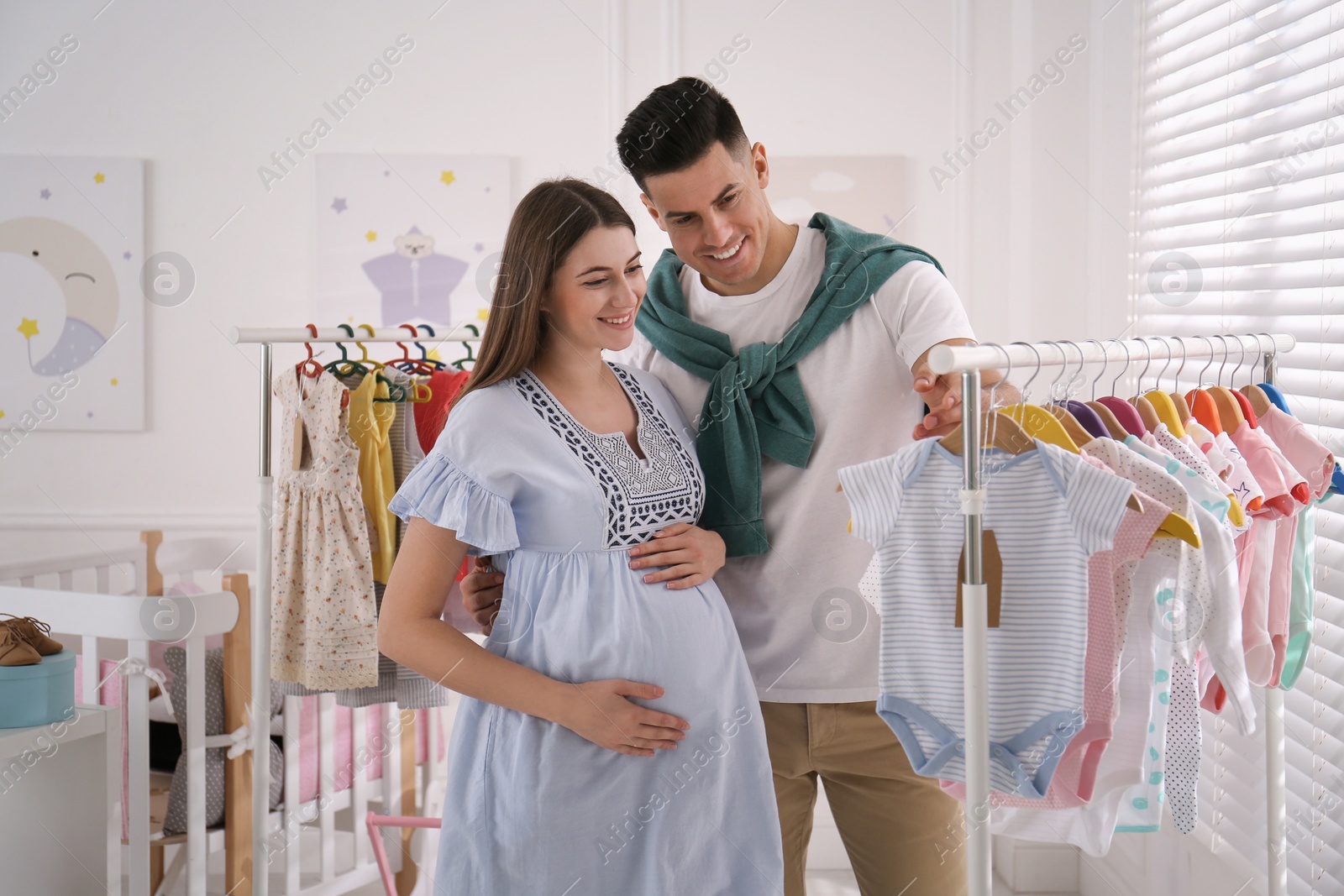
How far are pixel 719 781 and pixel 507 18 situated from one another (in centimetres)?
248

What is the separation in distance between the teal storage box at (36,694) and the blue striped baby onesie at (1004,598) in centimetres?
140

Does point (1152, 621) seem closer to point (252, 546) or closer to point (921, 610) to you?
point (921, 610)

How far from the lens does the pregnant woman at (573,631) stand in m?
1.21

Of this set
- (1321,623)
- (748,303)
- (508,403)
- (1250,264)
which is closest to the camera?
(508,403)

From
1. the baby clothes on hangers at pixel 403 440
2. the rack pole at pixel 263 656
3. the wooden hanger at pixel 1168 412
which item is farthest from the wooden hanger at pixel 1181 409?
the rack pole at pixel 263 656

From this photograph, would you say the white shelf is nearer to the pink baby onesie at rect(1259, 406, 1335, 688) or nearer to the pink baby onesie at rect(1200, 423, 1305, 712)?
the pink baby onesie at rect(1200, 423, 1305, 712)

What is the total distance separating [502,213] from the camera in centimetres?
299

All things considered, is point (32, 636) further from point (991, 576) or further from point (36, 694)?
point (991, 576)

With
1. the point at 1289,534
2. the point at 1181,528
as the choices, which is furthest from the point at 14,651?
the point at 1289,534

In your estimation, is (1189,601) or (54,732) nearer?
(1189,601)

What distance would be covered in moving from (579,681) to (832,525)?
1.48 ft

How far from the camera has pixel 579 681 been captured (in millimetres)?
1247

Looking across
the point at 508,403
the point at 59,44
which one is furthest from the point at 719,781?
the point at 59,44

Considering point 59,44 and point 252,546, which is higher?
point 59,44
